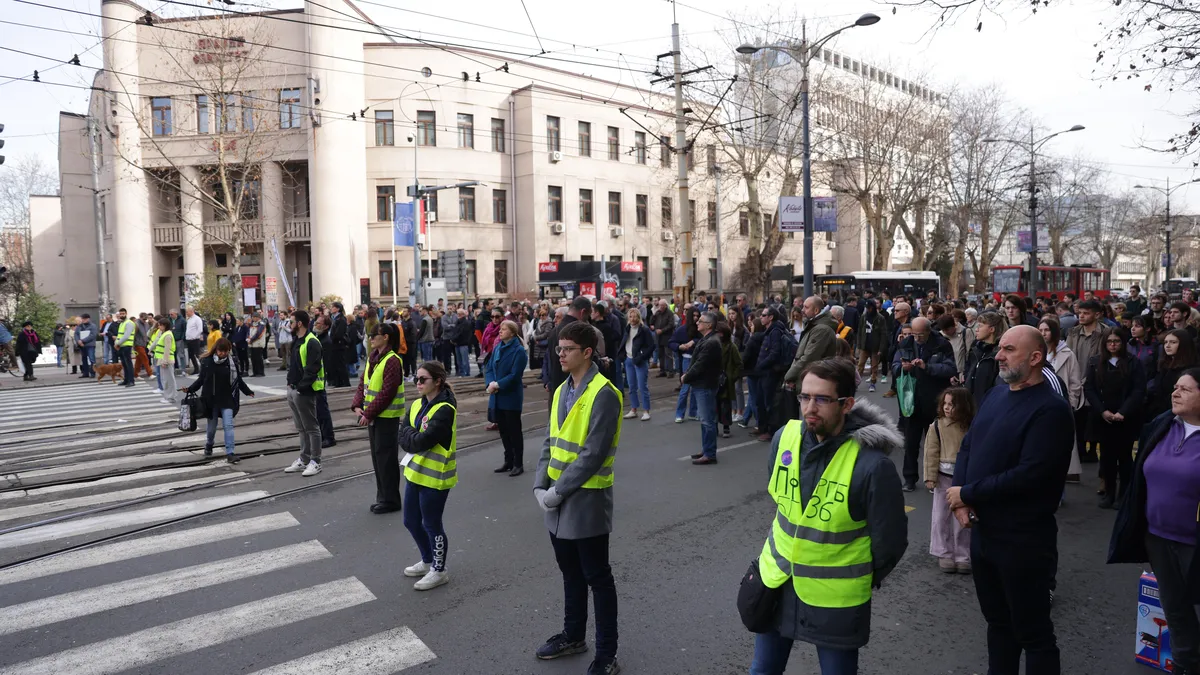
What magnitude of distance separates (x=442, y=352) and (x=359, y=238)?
65.7 ft

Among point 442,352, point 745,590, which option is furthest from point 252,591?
point 442,352

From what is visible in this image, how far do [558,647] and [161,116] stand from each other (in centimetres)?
4049

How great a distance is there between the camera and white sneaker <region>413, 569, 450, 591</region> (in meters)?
5.57

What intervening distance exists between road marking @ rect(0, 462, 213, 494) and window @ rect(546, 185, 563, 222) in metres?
34.0

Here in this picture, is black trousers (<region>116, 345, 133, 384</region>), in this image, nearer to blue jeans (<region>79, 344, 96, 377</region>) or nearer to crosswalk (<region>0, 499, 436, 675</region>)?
blue jeans (<region>79, 344, 96, 377</region>)

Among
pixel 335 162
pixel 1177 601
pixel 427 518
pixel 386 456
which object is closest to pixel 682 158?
pixel 386 456

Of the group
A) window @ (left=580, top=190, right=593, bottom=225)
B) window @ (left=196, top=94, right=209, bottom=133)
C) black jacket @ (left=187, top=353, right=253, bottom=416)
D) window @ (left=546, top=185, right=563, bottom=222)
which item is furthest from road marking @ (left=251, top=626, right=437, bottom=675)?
window @ (left=580, top=190, right=593, bottom=225)

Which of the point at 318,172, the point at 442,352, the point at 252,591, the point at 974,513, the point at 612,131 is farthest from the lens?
the point at 612,131

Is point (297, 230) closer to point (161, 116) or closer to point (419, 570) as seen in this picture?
point (161, 116)

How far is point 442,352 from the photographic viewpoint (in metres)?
20.8

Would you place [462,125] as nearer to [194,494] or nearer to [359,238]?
[359,238]

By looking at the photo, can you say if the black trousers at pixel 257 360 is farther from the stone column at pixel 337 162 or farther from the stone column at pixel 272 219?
the stone column at pixel 272 219

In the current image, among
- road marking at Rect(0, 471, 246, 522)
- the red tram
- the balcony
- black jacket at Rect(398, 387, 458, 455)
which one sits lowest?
road marking at Rect(0, 471, 246, 522)

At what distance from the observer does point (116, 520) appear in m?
7.66
